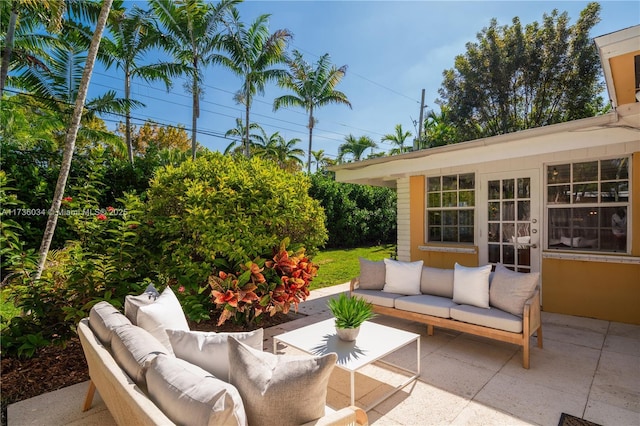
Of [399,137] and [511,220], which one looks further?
[399,137]

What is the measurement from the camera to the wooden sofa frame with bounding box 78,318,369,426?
56.7 inches

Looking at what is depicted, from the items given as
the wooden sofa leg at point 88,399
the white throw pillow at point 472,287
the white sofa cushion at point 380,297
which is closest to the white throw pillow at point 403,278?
the white sofa cushion at point 380,297

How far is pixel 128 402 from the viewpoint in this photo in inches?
61.7

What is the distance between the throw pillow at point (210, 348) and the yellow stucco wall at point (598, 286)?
551cm

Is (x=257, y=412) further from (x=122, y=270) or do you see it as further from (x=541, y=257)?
(x=541, y=257)

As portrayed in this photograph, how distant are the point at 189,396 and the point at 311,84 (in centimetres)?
1611

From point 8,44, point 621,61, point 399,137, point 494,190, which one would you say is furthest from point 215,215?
point 399,137

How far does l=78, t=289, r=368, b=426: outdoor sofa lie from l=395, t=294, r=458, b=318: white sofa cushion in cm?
265

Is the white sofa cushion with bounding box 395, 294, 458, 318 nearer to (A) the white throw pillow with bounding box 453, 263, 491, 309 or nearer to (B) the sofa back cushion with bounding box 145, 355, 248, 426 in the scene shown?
(A) the white throw pillow with bounding box 453, 263, 491, 309

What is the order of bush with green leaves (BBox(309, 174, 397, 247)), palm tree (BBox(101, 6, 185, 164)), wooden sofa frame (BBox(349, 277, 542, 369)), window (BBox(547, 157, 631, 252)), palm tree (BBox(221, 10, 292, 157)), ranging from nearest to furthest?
1. wooden sofa frame (BBox(349, 277, 542, 369))
2. window (BBox(547, 157, 631, 252))
3. palm tree (BBox(101, 6, 185, 164))
4. palm tree (BBox(221, 10, 292, 157))
5. bush with green leaves (BBox(309, 174, 397, 247))

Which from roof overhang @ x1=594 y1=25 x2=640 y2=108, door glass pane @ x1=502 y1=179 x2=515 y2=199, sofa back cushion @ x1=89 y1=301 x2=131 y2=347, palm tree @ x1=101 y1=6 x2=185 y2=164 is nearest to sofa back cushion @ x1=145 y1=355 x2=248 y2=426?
sofa back cushion @ x1=89 y1=301 x2=131 y2=347

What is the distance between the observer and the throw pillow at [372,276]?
5.11 meters

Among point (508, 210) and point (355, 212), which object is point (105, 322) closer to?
point (508, 210)

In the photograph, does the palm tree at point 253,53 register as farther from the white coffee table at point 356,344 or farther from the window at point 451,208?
the white coffee table at point 356,344
